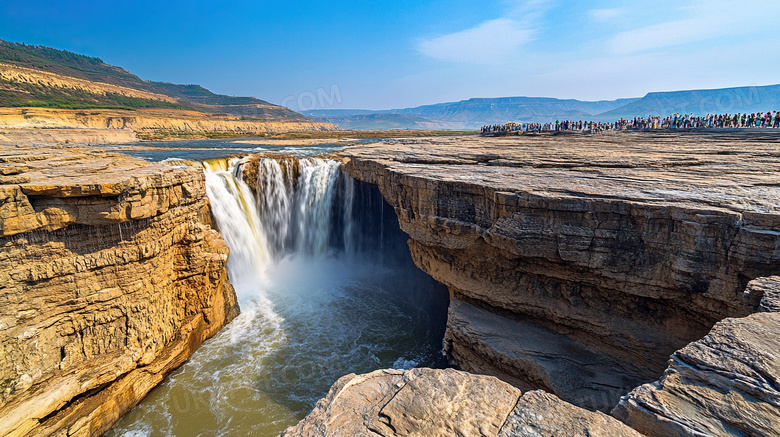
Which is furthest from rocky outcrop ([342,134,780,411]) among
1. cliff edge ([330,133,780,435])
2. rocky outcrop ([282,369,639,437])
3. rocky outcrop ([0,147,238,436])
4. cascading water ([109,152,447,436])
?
rocky outcrop ([0,147,238,436])

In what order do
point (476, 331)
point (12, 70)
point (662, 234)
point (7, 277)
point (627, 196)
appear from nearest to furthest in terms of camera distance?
point (7, 277), point (662, 234), point (627, 196), point (476, 331), point (12, 70)

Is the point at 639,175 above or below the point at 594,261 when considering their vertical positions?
A: above

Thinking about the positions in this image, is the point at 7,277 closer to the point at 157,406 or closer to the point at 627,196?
the point at 157,406

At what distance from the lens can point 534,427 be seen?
12.1ft

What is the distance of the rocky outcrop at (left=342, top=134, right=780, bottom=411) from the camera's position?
7.26m

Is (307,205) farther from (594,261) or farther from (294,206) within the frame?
(594,261)

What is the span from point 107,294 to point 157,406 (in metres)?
3.41

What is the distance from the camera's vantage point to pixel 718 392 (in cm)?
379

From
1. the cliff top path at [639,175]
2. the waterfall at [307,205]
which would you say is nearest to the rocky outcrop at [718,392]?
the cliff top path at [639,175]

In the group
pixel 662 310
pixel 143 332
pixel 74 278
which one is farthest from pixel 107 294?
pixel 662 310

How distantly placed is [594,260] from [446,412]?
6337mm

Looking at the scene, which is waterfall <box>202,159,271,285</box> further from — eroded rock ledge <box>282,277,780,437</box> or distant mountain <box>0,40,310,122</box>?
distant mountain <box>0,40,310,122</box>

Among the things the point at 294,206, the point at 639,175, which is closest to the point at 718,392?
the point at 639,175

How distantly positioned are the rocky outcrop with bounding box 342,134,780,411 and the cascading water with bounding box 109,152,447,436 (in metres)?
3.09
